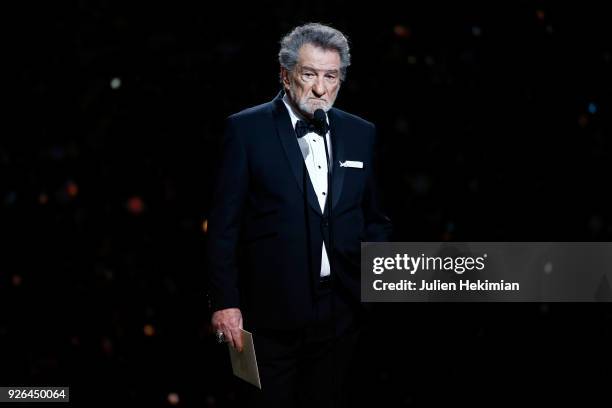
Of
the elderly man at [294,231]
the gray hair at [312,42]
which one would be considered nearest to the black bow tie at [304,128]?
the elderly man at [294,231]

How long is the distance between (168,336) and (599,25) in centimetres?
174

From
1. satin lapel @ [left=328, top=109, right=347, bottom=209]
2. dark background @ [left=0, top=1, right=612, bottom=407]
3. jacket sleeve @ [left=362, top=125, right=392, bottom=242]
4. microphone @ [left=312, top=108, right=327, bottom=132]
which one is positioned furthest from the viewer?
dark background @ [left=0, top=1, right=612, bottom=407]

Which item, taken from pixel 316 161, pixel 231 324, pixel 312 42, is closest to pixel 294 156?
pixel 316 161

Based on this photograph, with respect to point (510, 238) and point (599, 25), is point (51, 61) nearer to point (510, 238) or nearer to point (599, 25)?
point (510, 238)

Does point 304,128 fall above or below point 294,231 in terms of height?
above

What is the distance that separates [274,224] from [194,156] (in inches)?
28.9

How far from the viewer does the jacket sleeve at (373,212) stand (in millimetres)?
2252

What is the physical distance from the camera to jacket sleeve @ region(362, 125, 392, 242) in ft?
7.39

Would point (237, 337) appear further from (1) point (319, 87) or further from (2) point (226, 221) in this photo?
(1) point (319, 87)

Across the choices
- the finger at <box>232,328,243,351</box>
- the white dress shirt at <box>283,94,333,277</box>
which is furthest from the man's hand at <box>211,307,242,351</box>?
the white dress shirt at <box>283,94,333,277</box>

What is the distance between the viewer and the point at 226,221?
6.73 feet

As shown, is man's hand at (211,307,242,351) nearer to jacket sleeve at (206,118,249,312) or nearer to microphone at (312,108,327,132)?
jacket sleeve at (206,118,249,312)

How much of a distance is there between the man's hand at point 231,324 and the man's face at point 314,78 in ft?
1.70

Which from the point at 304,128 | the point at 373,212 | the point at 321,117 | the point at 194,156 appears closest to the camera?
the point at 321,117
